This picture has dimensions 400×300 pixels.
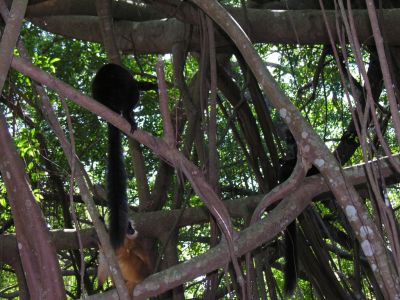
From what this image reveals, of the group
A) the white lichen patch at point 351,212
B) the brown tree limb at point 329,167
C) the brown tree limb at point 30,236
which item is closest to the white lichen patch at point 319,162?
the brown tree limb at point 329,167

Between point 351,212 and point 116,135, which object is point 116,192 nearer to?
point 116,135

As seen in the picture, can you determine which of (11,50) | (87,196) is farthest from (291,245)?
(11,50)

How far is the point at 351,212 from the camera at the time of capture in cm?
211

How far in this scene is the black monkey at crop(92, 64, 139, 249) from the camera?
2453 mm

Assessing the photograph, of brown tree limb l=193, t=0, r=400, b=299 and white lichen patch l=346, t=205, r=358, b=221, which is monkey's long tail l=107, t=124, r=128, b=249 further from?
white lichen patch l=346, t=205, r=358, b=221

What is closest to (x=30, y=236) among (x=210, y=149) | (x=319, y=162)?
(x=210, y=149)

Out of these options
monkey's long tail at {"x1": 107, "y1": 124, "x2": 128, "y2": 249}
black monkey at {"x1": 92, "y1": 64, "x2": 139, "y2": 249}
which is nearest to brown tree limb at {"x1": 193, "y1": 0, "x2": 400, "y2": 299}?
black monkey at {"x1": 92, "y1": 64, "x2": 139, "y2": 249}

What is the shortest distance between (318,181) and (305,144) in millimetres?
219

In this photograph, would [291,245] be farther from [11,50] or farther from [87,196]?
[11,50]

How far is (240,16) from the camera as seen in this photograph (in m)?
3.67

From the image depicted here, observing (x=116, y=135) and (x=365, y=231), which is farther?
(x=116, y=135)

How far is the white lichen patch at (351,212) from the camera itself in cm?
210

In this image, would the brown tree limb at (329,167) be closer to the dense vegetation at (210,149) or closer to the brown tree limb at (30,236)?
the dense vegetation at (210,149)

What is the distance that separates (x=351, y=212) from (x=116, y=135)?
1139 millimetres
